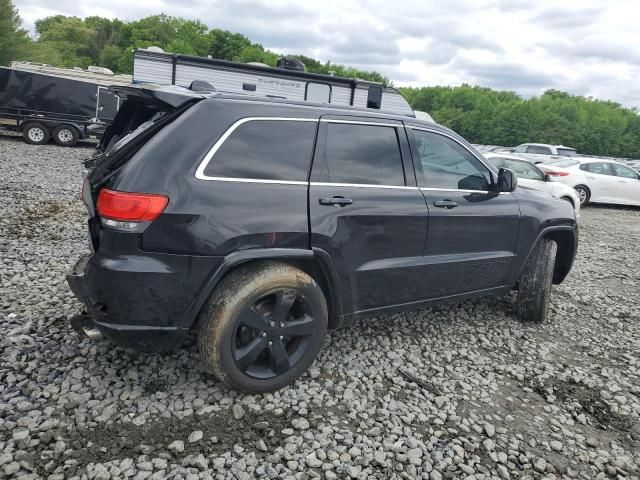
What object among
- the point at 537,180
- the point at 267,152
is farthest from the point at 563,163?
the point at 267,152

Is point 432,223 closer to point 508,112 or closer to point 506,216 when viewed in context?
point 506,216

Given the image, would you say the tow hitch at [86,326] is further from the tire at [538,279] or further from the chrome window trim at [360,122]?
the tire at [538,279]

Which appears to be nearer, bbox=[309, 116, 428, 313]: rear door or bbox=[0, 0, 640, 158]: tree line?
bbox=[309, 116, 428, 313]: rear door

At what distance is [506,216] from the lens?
13.3 ft

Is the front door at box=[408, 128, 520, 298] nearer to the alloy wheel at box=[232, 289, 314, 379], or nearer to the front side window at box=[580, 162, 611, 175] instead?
the alloy wheel at box=[232, 289, 314, 379]

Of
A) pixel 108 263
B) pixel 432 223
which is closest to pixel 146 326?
pixel 108 263

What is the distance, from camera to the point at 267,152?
294 cm

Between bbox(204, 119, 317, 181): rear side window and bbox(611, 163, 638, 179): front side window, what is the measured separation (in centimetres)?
1381

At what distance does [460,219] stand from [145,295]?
234 cm

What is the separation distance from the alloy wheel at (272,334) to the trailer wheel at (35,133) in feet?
54.4

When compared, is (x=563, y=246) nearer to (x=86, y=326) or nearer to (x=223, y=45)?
(x=86, y=326)

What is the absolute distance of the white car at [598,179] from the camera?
13.5 meters

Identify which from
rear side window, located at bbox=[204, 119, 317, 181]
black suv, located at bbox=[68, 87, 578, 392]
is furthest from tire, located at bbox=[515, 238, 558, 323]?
rear side window, located at bbox=[204, 119, 317, 181]

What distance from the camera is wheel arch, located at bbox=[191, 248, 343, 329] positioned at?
8.94 ft
